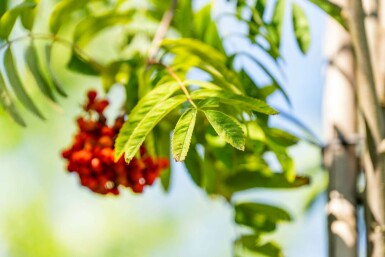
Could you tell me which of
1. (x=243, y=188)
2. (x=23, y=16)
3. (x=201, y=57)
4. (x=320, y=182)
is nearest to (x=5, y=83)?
(x=23, y=16)

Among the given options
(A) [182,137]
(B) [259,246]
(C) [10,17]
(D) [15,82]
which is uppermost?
(C) [10,17]

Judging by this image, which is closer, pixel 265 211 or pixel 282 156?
pixel 282 156

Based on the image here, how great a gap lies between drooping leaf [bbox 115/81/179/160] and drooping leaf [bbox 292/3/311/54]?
12.4 inches

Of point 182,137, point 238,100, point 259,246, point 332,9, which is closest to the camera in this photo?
point 182,137

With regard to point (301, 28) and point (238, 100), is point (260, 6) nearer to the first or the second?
point (301, 28)

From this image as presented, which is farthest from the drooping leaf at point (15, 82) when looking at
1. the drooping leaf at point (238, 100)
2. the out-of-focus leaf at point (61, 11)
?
the drooping leaf at point (238, 100)

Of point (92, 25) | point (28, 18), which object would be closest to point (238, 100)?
point (28, 18)

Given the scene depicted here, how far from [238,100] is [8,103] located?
1.33 ft

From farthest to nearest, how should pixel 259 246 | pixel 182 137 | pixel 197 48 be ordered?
pixel 259 246, pixel 197 48, pixel 182 137

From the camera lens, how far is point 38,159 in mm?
4383

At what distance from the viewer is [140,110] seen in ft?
3.87

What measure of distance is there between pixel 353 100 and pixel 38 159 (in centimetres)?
314

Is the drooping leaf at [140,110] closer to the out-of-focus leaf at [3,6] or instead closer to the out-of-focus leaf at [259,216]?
the out-of-focus leaf at [3,6]

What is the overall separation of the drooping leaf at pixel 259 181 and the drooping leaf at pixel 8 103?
511mm
